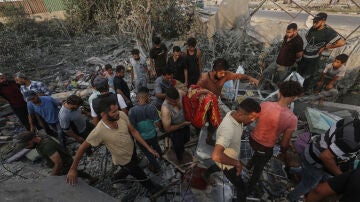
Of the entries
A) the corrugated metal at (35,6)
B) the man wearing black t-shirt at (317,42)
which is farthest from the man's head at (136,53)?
the corrugated metal at (35,6)

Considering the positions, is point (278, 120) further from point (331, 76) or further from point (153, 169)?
Result: point (331, 76)

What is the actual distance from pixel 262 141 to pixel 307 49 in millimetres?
3201

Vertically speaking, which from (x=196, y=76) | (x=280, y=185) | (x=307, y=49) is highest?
(x=307, y=49)

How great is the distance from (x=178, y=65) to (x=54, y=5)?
15990 mm

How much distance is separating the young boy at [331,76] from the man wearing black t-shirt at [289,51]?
746mm

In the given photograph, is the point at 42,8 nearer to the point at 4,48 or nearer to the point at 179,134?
the point at 4,48

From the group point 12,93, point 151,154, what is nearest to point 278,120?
point 151,154

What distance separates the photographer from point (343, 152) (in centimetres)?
230

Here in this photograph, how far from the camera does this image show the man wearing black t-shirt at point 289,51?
474cm

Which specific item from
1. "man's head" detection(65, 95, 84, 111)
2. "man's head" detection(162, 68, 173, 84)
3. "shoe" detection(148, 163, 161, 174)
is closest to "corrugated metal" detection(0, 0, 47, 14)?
"man's head" detection(65, 95, 84, 111)

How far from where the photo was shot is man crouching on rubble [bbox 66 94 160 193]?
2.68 m

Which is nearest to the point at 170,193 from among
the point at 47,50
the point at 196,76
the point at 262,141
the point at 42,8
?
the point at 262,141

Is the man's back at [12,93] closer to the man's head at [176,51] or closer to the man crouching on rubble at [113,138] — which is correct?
the man crouching on rubble at [113,138]

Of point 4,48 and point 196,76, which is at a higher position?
point 4,48
